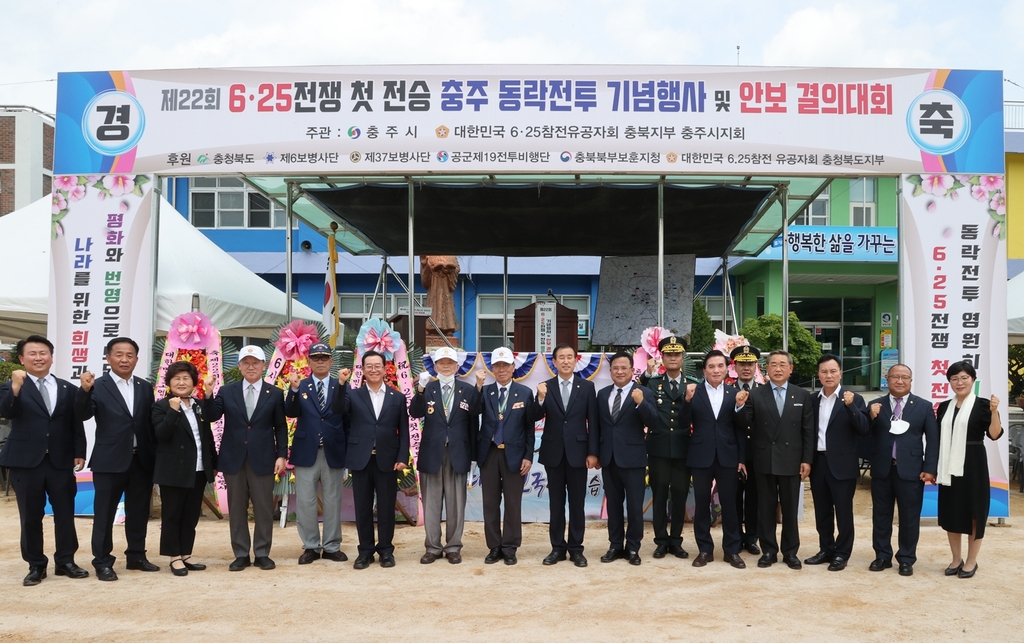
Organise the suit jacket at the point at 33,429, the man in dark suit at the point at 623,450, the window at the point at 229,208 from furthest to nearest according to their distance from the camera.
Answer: the window at the point at 229,208
the man in dark suit at the point at 623,450
the suit jacket at the point at 33,429

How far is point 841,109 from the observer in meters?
6.78

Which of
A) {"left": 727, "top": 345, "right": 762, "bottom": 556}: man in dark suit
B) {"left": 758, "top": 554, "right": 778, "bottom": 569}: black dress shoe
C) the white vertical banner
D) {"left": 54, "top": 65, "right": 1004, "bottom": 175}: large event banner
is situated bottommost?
{"left": 758, "top": 554, "right": 778, "bottom": 569}: black dress shoe

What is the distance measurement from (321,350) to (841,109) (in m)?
4.53

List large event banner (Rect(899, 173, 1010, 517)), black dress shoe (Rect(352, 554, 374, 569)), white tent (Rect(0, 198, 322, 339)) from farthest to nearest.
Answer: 1. white tent (Rect(0, 198, 322, 339))
2. large event banner (Rect(899, 173, 1010, 517))
3. black dress shoe (Rect(352, 554, 374, 569))

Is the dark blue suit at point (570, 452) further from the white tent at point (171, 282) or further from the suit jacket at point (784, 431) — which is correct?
the white tent at point (171, 282)

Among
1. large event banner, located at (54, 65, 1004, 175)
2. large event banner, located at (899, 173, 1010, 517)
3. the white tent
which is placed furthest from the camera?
the white tent

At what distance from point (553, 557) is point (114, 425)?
2770 mm

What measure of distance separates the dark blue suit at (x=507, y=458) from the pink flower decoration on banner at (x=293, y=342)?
2.03 meters

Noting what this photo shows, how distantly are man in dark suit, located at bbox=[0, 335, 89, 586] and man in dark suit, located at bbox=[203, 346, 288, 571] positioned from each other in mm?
822

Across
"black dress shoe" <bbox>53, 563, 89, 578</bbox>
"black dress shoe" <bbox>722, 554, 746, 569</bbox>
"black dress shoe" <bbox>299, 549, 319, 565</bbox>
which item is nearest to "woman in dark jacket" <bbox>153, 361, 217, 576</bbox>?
"black dress shoe" <bbox>53, 563, 89, 578</bbox>

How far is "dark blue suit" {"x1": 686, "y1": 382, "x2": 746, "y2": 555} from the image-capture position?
17.4 feet

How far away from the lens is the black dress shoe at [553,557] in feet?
17.4

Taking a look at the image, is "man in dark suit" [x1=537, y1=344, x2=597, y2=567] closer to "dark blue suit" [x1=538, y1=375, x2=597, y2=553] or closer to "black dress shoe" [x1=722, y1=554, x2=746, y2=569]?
"dark blue suit" [x1=538, y1=375, x2=597, y2=553]

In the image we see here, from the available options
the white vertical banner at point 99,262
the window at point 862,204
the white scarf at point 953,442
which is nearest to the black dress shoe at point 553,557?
the white scarf at point 953,442
